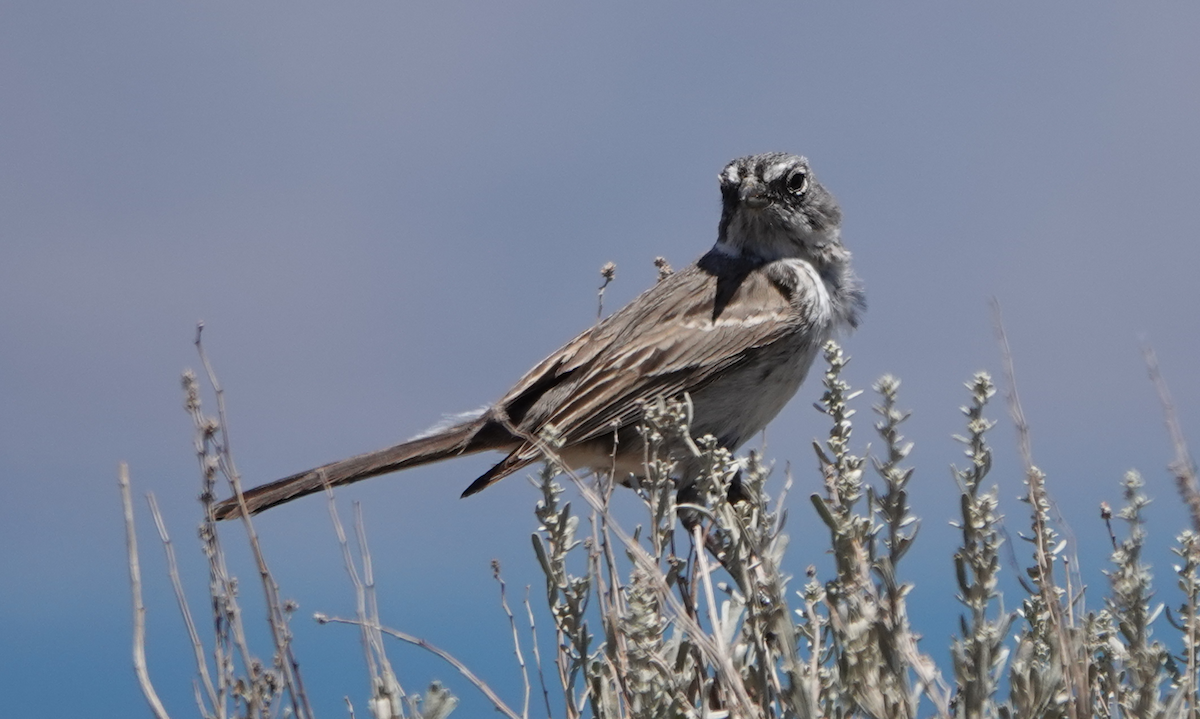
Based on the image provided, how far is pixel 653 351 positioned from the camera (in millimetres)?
5387

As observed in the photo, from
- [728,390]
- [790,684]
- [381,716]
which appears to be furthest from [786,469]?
[728,390]

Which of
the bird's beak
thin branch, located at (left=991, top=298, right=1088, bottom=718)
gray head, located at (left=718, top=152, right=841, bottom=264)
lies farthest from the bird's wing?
thin branch, located at (left=991, top=298, right=1088, bottom=718)

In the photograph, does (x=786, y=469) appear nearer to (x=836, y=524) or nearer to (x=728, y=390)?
(x=836, y=524)

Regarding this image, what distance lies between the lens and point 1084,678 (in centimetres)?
237

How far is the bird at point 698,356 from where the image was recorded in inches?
200

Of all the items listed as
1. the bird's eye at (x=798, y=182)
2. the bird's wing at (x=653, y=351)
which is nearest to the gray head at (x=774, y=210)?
the bird's eye at (x=798, y=182)

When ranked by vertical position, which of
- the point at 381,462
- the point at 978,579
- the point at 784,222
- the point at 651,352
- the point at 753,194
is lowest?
the point at 978,579

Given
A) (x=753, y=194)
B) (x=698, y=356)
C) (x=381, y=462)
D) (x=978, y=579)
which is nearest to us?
(x=978, y=579)

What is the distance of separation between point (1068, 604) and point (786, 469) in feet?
3.05

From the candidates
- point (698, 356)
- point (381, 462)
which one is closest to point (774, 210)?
point (698, 356)

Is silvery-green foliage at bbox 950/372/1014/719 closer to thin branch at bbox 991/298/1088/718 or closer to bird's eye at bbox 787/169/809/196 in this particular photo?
thin branch at bbox 991/298/1088/718

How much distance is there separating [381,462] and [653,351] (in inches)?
54.2

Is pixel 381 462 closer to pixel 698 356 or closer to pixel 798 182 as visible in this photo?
pixel 698 356

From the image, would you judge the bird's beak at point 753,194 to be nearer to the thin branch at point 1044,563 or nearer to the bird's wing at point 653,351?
the bird's wing at point 653,351
